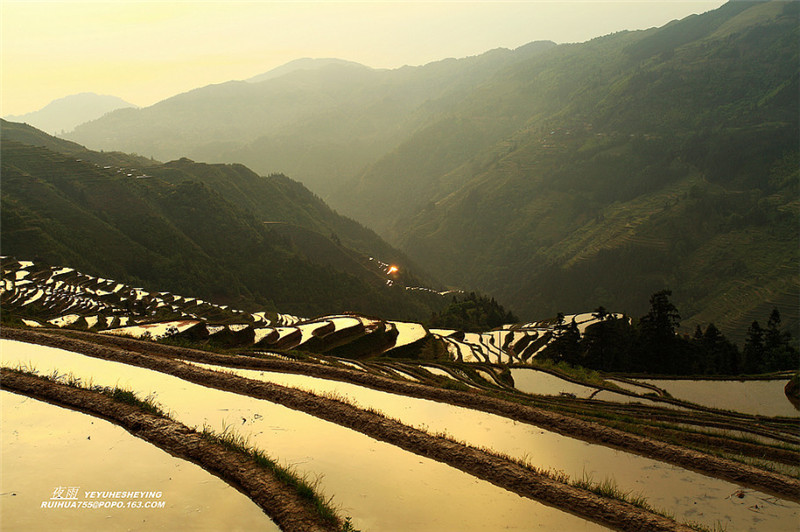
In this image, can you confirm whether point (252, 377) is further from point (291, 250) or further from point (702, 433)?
point (291, 250)

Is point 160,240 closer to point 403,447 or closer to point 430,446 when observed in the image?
point 403,447

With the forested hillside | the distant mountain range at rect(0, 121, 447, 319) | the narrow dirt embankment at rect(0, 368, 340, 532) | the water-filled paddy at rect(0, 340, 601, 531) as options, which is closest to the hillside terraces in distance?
the narrow dirt embankment at rect(0, 368, 340, 532)

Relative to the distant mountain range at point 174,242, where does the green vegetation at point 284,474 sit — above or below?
below

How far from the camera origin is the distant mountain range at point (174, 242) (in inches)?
2170

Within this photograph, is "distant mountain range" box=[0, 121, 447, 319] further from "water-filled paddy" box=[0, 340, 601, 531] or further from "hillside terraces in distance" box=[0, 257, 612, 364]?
"water-filled paddy" box=[0, 340, 601, 531]

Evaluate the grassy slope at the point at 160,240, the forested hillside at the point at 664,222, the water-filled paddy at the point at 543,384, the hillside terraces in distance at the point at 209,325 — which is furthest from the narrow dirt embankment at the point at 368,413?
the forested hillside at the point at 664,222

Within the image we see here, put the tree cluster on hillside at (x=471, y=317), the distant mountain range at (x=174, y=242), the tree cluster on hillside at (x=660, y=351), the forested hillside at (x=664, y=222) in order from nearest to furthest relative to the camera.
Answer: the tree cluster on hillside at (x=660, y=351), the tree cluster on hillside at (x=471, y=317), the distant mountain range at (x=174, y=242), the forested hillside at (x=664, y=222)

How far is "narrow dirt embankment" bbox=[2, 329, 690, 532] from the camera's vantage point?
717 centimetres

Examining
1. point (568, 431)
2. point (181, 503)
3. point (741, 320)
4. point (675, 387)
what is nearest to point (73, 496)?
point (181, 503)

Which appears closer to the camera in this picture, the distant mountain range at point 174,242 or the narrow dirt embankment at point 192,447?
the narrow dirt embankment at point 192,447

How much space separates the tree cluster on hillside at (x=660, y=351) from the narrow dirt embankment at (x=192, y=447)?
1171 inches

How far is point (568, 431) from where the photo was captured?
10.4m

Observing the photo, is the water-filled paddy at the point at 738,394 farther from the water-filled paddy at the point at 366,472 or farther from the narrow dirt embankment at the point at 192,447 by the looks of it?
the narrow dirt embankment at the point at 192,447

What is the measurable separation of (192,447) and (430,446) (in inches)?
160
